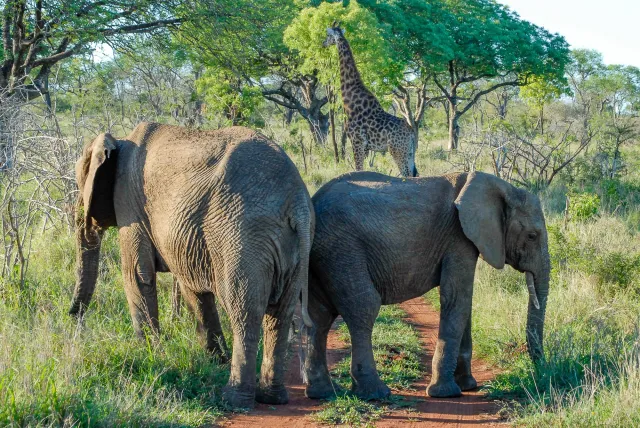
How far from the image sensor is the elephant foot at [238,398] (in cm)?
538

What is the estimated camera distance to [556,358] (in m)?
5.96

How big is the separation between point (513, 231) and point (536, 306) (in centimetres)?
63

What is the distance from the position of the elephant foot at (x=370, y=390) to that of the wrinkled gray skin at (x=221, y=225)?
56cm

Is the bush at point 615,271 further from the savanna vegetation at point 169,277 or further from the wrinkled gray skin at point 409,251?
the wrinkled gray skin at point 409,251

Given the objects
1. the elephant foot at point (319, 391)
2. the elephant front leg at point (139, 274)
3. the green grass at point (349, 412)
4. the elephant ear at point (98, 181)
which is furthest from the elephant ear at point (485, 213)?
the elephant ear at point (98, 181)

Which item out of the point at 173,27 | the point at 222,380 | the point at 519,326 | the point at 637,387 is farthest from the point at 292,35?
the point at 637,387

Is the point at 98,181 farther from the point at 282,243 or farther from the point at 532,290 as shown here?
the point at 532,290

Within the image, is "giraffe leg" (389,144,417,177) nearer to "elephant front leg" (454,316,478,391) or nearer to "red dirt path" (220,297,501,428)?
"red dirt path" (220,297,501,428)

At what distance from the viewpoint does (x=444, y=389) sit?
5.91m

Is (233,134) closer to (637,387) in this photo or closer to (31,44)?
(637,387)

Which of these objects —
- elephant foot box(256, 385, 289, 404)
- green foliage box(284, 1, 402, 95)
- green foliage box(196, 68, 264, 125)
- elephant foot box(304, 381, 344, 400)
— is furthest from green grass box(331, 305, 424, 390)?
green foliage box(196, 68, 264, 125)

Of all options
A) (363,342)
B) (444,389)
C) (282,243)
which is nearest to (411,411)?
(444,389)

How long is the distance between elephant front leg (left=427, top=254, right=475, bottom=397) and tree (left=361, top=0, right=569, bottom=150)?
18467 mm

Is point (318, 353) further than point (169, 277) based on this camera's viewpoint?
No
